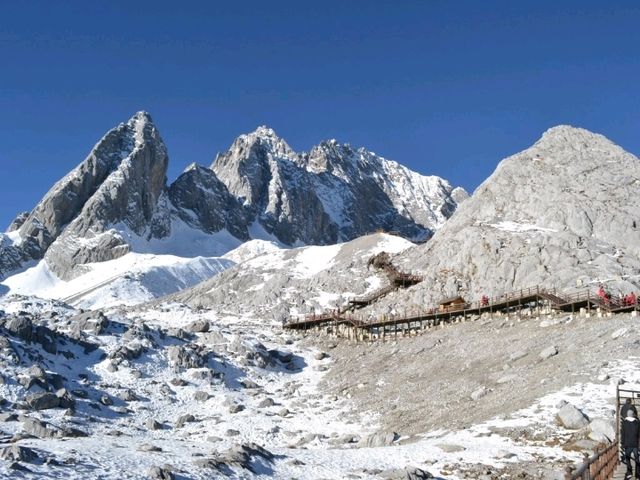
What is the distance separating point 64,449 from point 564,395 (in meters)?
22.9

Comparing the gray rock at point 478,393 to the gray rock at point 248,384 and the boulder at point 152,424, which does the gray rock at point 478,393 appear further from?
the gray rock at point 248,384

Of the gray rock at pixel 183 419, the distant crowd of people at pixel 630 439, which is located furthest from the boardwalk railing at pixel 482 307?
the distant crowd of people at pixel 630 439

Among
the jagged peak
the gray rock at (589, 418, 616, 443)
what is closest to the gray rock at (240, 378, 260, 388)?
the gray rock at (589, 418, 616, 443)

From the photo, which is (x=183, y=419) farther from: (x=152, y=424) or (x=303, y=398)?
(x=303, y=398)

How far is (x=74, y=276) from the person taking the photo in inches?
7347

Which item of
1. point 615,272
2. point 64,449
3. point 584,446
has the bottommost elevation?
point 584,446

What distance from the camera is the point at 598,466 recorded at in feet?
51.4

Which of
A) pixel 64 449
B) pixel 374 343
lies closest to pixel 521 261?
pixel 374 343

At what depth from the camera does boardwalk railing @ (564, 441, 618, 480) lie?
13464 mm

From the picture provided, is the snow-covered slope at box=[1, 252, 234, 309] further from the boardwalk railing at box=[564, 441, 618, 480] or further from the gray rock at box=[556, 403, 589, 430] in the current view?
the boardwalk railing at box=[564, 441, 618, 480]

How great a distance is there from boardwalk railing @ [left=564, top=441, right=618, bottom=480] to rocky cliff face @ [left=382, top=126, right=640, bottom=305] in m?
41.9

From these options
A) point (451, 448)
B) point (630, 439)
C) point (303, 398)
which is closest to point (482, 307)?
point (303, 398)

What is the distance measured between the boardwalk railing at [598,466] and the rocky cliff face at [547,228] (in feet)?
137

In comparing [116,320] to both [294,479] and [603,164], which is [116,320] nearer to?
[294,479]
